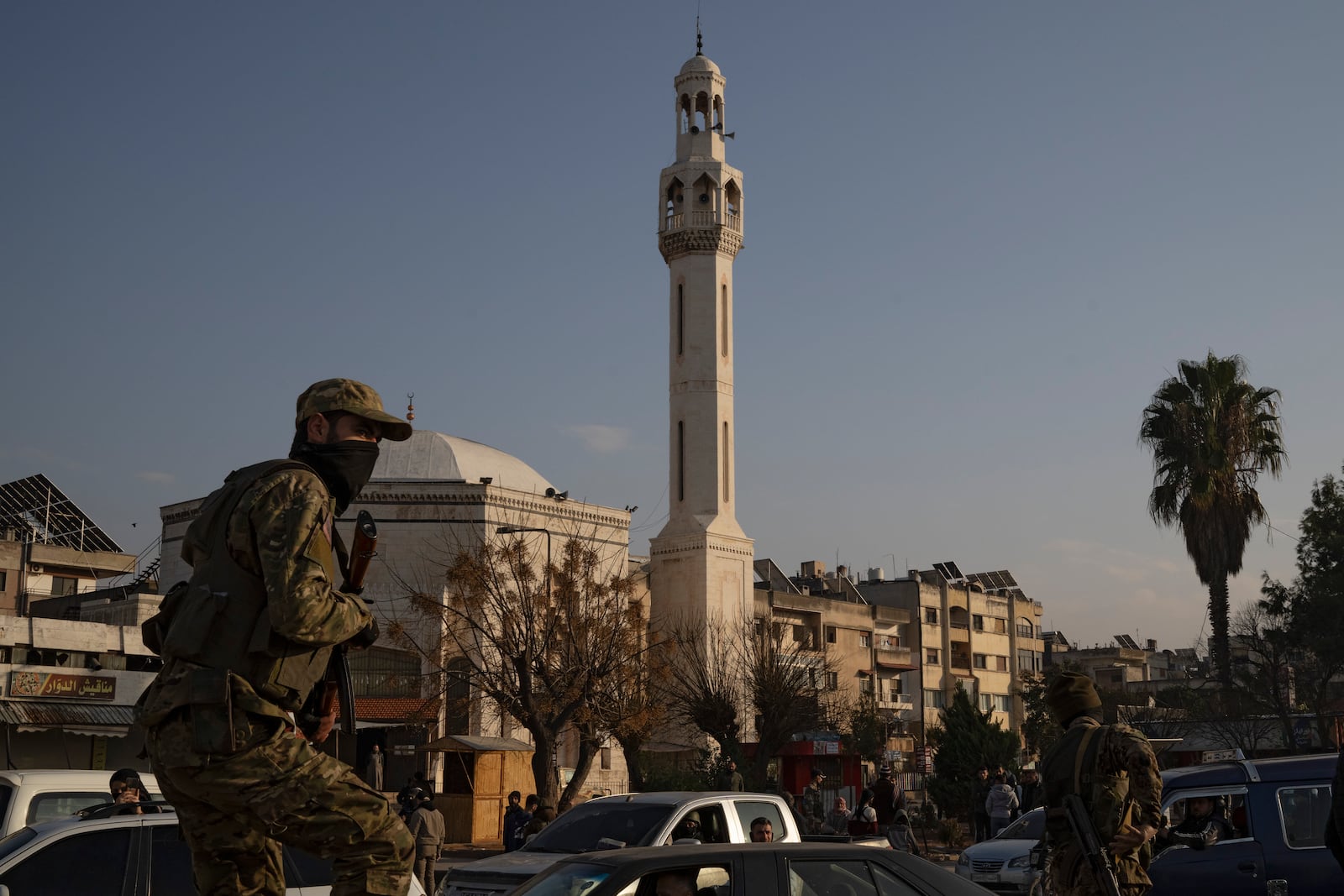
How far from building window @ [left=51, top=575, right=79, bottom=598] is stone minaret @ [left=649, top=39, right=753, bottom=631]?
2017 cm

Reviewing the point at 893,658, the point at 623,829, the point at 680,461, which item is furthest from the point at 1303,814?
the point at 893,658

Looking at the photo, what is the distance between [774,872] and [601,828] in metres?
5.63

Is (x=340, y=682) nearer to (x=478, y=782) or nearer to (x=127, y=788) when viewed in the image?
(x=127, y=788)

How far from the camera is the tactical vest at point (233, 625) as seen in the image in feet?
12.8

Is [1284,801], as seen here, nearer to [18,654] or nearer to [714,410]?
[18,654]

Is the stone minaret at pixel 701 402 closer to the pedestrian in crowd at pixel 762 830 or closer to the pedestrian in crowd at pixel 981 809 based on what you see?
the pedestrian in crowd at pixel 981 809

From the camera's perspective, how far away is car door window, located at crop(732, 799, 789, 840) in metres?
12.1

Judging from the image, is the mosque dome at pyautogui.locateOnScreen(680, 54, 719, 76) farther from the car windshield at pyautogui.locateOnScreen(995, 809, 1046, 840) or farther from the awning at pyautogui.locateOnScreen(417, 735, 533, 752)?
the car windshield at pyautogui.locateOnScreen(995, 809, 1046, 840)

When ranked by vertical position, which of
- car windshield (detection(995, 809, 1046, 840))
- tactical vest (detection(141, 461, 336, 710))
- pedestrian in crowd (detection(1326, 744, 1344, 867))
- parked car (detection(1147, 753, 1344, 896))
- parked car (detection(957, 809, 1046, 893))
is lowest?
parked car (detection(957, 809, 1046, 893))

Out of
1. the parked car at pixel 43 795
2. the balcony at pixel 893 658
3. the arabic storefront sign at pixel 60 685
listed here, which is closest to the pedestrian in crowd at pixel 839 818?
the parked car at pixel 43 795

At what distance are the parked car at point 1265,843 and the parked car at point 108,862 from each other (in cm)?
666

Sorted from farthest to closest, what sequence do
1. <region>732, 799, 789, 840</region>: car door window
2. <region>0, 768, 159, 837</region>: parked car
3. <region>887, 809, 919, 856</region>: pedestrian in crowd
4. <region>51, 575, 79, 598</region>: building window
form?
<region>51, 575, 79, 598</region>: building window < <region>887, 809, 919, 856</region>: pedestrian in crowd < <region>732, 799, 789, 840</region>: car door window < <region>0, 768, 159, 837</region>: parked car

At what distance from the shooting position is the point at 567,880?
22.0 feet

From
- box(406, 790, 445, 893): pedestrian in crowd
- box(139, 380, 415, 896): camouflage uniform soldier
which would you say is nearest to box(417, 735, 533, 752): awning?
box(406, 790, 445, 893): pedestrian in crowd
